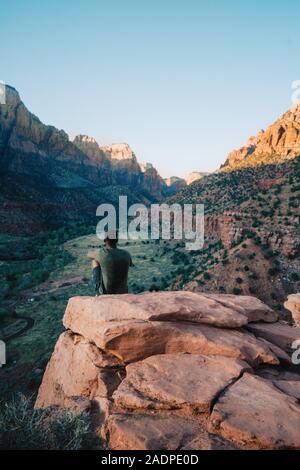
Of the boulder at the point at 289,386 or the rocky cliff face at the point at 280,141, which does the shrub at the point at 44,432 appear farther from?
the rocky cliff face at the point at 280,141

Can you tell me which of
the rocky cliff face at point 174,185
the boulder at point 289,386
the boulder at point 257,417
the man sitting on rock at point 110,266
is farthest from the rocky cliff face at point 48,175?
the boulder at point 257,417

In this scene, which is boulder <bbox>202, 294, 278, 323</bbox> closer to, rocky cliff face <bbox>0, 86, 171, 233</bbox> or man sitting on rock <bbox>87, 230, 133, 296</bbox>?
man sitting on rock <bbox>87, 230, 133, 296</bbox>

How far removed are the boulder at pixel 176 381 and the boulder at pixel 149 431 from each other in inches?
7.1

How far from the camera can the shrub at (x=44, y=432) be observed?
3.54m

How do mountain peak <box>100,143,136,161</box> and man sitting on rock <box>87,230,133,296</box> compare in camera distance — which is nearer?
man sitting on rock <box>87,230,133,296</box>

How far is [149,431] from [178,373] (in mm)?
969

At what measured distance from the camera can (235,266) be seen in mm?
23781

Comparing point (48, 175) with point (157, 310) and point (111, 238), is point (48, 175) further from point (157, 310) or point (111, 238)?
point (157, 310)

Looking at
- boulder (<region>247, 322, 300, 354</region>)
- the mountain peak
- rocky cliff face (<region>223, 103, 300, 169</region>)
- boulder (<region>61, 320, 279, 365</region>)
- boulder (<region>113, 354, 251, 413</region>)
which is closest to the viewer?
boulder (<region>113, 354, 251, 413</region>)

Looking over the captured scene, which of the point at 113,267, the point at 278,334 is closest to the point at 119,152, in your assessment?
the point at 113,267

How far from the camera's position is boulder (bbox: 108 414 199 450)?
130 inches

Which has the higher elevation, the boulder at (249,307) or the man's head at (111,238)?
the man's head at (111,238)

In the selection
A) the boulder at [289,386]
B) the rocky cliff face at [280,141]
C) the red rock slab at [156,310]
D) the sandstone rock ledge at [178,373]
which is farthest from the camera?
the rocky cliff face at [280,141]

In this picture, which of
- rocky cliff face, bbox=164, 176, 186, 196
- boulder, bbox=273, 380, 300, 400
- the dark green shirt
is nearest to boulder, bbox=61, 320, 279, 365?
boulder, bbox=273, 380, 300, 400
